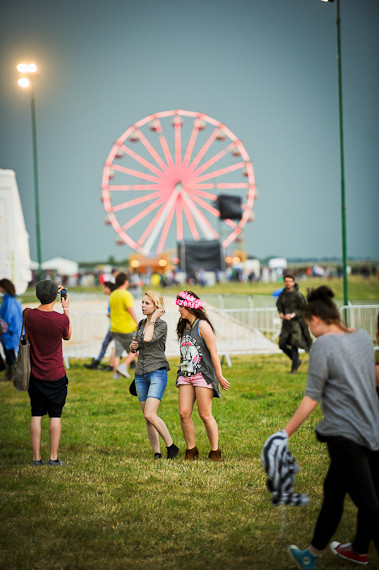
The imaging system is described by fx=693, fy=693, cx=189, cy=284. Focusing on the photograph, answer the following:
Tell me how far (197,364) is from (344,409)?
93.6 inches

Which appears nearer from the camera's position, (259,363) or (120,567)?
(120,567)

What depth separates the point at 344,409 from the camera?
3.17 metres

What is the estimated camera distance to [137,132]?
35906mm

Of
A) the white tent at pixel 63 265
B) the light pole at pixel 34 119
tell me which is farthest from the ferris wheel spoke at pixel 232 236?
the white tent at pixel 63 265

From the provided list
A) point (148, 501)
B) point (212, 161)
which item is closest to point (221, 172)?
point (212, 161)

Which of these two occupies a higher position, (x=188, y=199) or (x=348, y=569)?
(x=188, y=199)

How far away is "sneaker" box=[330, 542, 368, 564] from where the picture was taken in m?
3.47

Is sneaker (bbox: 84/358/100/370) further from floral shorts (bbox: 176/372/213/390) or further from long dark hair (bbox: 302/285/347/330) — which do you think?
long dark hair (bbox: 302/285/347/330)

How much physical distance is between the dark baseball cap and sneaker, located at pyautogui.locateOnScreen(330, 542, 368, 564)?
271 centimetres

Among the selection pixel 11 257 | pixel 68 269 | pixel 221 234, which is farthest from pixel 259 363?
pixel 68 269

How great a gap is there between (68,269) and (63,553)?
64.2 m

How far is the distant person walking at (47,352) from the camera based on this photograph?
5230 mm

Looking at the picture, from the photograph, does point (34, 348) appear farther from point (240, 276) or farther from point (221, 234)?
point (240, 276)

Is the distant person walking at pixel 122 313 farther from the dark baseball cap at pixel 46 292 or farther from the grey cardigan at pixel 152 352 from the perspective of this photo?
the dark baseball cap at pixel 46 292
